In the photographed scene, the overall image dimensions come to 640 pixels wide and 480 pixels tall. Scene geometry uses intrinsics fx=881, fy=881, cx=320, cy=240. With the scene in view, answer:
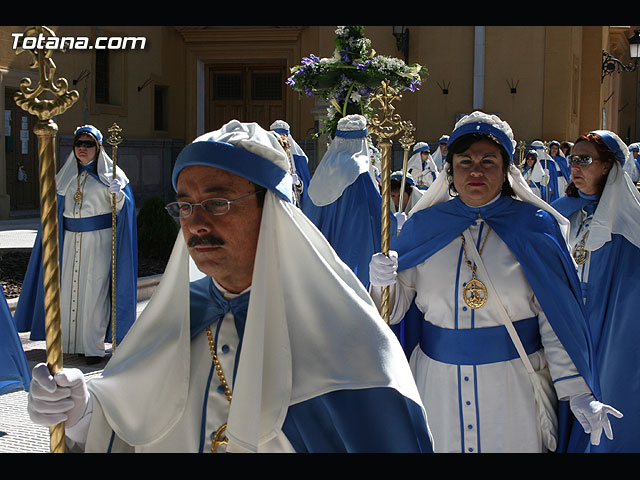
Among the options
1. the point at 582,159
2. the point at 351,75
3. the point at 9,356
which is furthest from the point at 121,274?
the point at 582,159

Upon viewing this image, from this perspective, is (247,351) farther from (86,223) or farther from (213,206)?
(86,223)

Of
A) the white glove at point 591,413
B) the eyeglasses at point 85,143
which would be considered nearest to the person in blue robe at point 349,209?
the eyeglasses at point 85,143

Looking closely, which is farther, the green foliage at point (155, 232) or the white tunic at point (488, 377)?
the green foliage at point (155, 232)

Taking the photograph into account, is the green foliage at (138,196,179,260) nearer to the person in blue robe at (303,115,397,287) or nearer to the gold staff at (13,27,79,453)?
the person in blue robe at (303,115,397,287)

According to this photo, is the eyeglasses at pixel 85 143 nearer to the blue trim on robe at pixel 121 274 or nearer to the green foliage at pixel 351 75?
the blue trim on robe at pixel 121 274

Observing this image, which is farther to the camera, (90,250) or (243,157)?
(90,250)

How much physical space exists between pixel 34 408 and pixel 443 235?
2221 millimetres

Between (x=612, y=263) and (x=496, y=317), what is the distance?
1.98m

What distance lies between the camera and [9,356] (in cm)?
600

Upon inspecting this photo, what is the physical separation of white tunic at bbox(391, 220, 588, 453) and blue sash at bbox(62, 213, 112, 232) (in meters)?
5.29

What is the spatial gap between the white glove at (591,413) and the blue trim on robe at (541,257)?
8cm

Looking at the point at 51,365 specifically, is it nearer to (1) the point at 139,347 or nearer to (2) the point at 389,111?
(1) the point at 139,347

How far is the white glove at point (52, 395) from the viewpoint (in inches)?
82.2

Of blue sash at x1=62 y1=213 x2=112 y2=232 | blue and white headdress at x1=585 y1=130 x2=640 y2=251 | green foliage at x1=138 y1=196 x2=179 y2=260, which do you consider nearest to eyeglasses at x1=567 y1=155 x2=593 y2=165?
blue and white headdress at x1=585 y1=130 x2=640 y2=251
